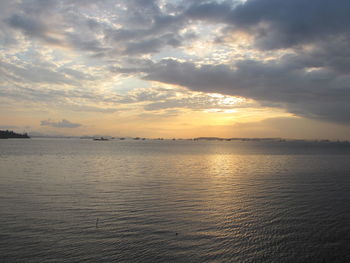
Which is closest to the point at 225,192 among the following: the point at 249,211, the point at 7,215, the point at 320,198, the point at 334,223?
the point at 249,211

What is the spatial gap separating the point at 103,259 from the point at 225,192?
21187 mm

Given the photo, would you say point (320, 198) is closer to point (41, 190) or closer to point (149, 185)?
point (149, 185)

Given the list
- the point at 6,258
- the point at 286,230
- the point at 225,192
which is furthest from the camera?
the point at 225,192

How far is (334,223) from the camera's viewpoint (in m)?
20.6

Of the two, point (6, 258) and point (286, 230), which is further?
point (286, 230)

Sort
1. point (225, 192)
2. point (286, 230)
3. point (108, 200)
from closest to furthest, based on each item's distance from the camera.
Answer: point (286, 230), point (108, 200), point (225, 192)

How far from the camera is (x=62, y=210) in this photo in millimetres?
22641

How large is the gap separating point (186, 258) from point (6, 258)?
31.7 ft

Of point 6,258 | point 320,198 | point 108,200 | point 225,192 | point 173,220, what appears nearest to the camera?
point 6,258

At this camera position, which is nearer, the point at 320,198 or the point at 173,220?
the point at 173,220

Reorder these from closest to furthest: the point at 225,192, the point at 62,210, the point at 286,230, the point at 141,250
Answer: the point at 141,250 → the point at 286,230 → the point at 62,210 → the point at 225,192

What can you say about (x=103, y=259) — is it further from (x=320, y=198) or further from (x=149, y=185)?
(x=320, y=198)

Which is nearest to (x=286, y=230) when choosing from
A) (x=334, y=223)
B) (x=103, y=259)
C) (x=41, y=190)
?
(x=334, y=223)

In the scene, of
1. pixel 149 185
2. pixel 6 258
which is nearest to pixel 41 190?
pixel 149 185
